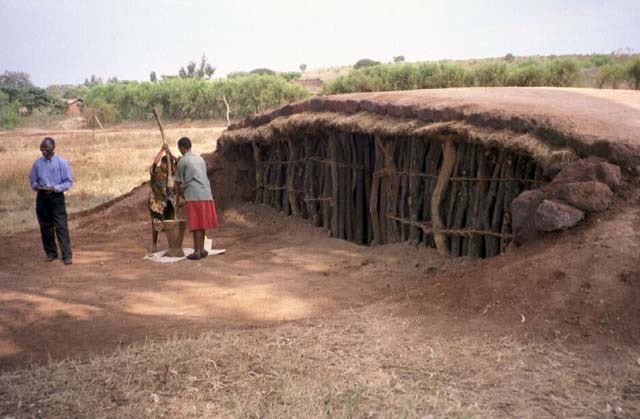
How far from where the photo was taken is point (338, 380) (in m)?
4.73

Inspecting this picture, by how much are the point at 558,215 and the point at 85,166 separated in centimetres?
1586

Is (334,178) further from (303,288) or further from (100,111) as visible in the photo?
(100,111)

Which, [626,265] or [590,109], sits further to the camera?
[590,109]

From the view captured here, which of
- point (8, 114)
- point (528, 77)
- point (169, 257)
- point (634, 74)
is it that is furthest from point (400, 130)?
point (8, 114)

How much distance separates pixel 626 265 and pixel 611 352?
3.04ft

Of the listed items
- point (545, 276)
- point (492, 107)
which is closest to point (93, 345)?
point (545, 276)

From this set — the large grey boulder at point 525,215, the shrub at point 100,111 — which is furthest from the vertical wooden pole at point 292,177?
the shrub at point 100,111

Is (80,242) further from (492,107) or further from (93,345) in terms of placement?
(492,107)

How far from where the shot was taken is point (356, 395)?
4.45m

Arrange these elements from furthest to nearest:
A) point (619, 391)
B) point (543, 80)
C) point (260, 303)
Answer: point (543, 80), point (260, 303), point (619, 391)

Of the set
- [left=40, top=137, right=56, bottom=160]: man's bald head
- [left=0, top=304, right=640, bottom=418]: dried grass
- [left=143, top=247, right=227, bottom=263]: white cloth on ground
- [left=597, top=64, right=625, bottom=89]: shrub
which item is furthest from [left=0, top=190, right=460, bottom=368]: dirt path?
[left=597, top=64, right=625, bottom=89]: shrub

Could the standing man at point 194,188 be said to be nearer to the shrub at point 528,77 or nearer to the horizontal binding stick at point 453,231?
the horizontal binding stick at point 453,231

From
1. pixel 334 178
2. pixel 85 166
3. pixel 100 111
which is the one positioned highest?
pixel 100 111

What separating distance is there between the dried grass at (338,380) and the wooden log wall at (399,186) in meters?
2.34
